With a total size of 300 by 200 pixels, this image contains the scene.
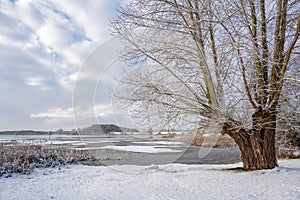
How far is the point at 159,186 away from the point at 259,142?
9.90 ft

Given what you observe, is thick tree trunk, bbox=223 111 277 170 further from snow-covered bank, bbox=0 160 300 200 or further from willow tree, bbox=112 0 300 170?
snow-covered bank, bbox=0 160 300 200

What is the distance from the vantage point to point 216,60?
21.1 ft

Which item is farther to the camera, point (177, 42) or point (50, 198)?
point (177, 42)

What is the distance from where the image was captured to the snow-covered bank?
4.89m

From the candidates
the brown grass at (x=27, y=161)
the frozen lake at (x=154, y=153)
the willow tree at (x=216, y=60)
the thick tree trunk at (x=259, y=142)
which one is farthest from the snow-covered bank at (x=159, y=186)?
the frozen lake at (x=154, y=153)

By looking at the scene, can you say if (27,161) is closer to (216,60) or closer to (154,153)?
(216,60)

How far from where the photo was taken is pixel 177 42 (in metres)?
6.79

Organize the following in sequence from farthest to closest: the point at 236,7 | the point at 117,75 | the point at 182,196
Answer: the point at 117,75 → the point at 236,7 → the point at 182,196

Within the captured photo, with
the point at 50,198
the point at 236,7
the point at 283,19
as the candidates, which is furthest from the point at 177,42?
the point at 50,198

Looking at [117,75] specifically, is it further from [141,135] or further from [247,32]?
[247,32]

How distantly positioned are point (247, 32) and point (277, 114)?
2.15 m

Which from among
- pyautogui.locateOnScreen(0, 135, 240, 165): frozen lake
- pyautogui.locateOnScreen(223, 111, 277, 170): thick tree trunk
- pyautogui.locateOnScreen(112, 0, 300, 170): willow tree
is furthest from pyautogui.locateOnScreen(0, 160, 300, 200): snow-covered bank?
pyautogui.locateOnScreen(0, 135, 240, 165): frozen lake

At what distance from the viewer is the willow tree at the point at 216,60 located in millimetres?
6125

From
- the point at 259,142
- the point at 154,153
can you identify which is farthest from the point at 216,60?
the point at 154,153
